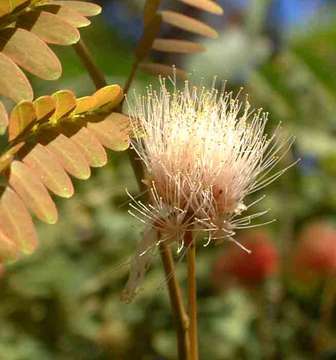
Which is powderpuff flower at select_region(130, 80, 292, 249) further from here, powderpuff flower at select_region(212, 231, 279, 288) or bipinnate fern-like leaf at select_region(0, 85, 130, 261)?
powderpuff flower at select_region(212, 231, 279, 288)

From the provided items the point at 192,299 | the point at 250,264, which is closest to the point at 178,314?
the point at 192,299

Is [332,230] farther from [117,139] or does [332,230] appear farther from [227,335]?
[117,139]

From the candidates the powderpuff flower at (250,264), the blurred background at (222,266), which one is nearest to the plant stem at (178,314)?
the blurred background at (222,266)

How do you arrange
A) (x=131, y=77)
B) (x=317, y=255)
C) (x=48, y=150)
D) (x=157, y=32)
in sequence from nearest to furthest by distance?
(x=48, y=150) → (x=131, y=77) → (x=157, y=32) → (x=317, y=255)

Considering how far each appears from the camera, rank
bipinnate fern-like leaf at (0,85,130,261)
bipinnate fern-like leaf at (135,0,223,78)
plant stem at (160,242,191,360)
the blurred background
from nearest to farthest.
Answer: bipinnate fern-like leaf at (0,85,130,261)
plant stem at (160,242,191,360)
bipinnate fern-like leaf at (135,0,223,78)
the blurred background

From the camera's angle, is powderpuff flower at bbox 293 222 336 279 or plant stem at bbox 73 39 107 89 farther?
powderpuff flower at bbox 293 222 336 279

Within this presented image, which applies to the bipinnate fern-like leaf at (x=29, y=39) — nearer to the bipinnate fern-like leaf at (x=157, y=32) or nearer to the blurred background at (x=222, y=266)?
the bipinnate fern-like leaf at (x=157, y=32)

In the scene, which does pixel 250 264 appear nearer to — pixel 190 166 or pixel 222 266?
pixel 222 266

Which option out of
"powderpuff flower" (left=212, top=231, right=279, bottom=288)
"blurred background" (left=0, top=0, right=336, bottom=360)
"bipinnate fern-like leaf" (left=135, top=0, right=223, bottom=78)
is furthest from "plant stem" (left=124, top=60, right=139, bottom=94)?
"powderpuff flower" (left=212, top=231, right=279, bottom=288)
